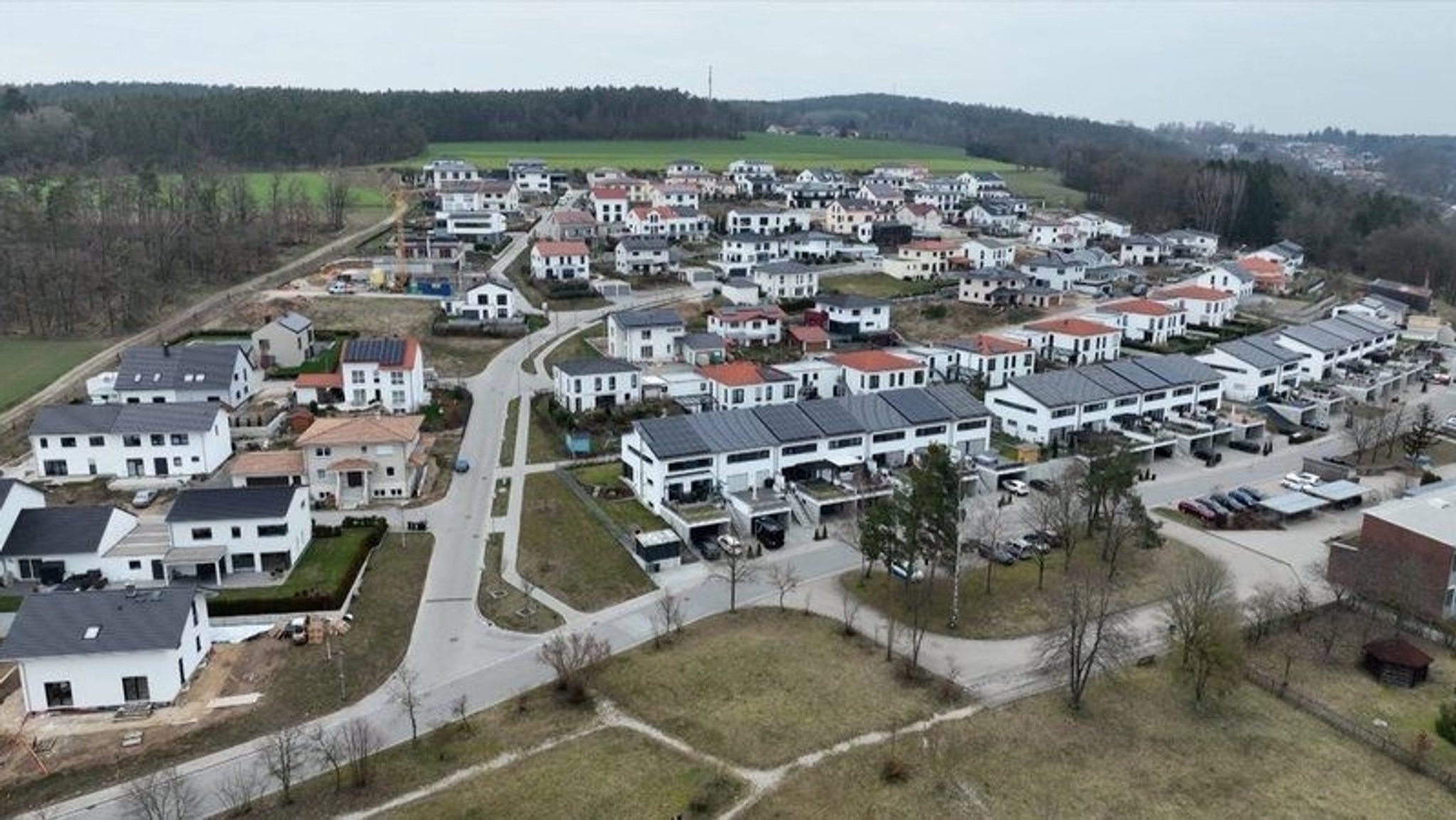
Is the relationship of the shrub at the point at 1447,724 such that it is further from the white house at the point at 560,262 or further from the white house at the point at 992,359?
the white house at the point at 560,262

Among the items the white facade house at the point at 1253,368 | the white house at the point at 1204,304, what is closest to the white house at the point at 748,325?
the white facade house at the point at 1253,368

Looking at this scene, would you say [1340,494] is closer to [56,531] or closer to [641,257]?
[56,531]

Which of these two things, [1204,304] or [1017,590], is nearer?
[1017,590]

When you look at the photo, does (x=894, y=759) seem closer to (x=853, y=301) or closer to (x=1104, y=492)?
(x=1104, y=492)

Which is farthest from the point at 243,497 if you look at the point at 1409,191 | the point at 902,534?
the point at 1409,191

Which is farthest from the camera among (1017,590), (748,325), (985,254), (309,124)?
(309,124)

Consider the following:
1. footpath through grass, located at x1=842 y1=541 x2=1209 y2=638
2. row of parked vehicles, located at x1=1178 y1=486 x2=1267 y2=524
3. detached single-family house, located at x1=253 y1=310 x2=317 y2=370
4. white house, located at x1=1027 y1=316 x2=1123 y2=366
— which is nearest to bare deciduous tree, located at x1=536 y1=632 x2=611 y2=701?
footpath through grass, located at x1=842 y1=541 x2=1209 y2=638

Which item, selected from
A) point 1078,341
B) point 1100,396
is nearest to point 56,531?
point 1100,396
